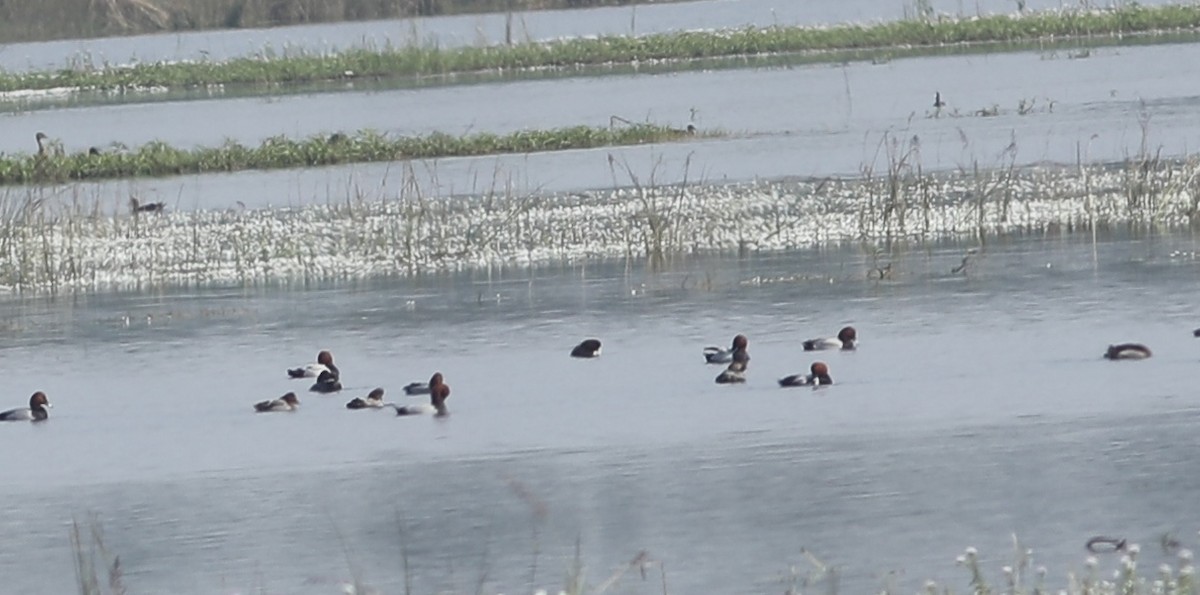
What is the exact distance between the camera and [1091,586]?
844cm

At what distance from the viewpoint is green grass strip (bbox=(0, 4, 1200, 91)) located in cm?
5106

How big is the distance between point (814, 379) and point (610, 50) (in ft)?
122

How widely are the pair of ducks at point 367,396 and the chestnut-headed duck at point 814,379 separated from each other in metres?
2.15

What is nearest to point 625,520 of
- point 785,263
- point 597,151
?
point 785,263

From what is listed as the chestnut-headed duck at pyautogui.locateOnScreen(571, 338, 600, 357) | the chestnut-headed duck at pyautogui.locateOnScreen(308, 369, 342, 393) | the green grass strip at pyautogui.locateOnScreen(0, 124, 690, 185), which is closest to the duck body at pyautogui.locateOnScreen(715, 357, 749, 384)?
the chestnut-headed duck at pyautogui.locateOnScreen(571, 338, 600, 357)

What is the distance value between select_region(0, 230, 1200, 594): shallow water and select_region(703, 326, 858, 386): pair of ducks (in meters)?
0.15

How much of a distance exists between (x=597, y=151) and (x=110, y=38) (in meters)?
40.5

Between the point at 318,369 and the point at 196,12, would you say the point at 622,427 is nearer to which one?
the point at 318,369

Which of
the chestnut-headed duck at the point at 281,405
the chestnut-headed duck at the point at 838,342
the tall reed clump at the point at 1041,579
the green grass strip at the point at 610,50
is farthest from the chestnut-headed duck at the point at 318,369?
the green grass strip at the point at 610,50

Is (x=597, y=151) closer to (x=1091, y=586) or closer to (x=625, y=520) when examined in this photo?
(x=625, y=520)

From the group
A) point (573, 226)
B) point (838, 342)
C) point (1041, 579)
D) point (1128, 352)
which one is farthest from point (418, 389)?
point (573, 226)

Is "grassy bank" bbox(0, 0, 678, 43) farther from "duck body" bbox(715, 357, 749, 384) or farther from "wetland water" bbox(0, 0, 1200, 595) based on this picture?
"duck body" bbox(715, 357, 749, 384)

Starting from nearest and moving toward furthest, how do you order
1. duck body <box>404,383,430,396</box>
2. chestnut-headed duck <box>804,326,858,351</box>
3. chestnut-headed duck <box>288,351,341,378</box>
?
duck body <box>404,383,430,396</box>, chestnut-headed duck <box>288,351,341,378</box>, chestnut-headed duck <box>804,326,858,351</box>

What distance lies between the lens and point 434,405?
50.8 feet
